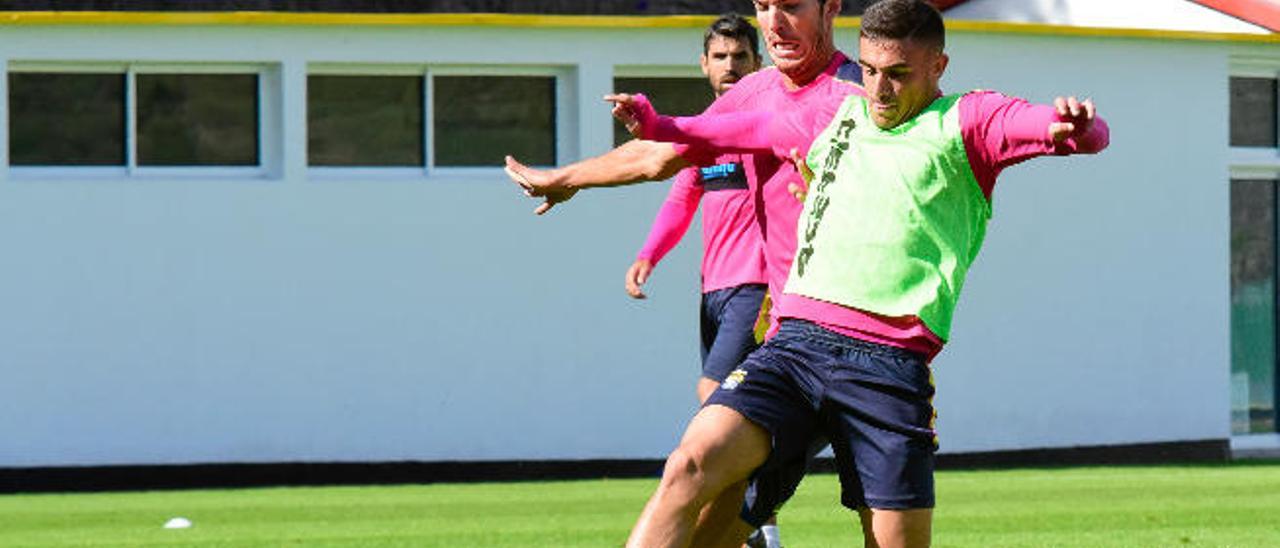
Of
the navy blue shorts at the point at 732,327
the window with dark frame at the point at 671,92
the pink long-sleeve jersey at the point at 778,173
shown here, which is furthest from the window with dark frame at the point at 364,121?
the pink long-sleeve jersey at the point at 778,173

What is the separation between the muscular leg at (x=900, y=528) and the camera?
7.12m

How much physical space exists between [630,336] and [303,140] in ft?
8.35

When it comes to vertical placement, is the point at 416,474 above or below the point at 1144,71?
below

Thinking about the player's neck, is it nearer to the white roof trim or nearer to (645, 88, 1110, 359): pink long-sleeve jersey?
(645, 88, 1110, 359): pink long-sleeve jersey

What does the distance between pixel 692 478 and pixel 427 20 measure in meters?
11.8

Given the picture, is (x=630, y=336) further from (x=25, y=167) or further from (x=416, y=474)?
(x=25, y=167)

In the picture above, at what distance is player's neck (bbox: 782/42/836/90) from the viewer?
8.34 metres

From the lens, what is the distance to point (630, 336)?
1898 centimetres

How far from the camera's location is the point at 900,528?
7.12 meters

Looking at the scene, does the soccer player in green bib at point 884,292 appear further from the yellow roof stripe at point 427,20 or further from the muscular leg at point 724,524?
the yellow roof stripe at point 427,20

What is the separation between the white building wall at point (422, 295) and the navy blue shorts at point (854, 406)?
1141 cm

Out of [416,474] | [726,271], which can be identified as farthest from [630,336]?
[726,271]

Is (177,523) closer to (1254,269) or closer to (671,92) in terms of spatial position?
(671,92)

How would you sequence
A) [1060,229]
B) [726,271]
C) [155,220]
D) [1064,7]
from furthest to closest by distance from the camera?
[1064,7]
[1060,229]
[155,220]
[726,271]
